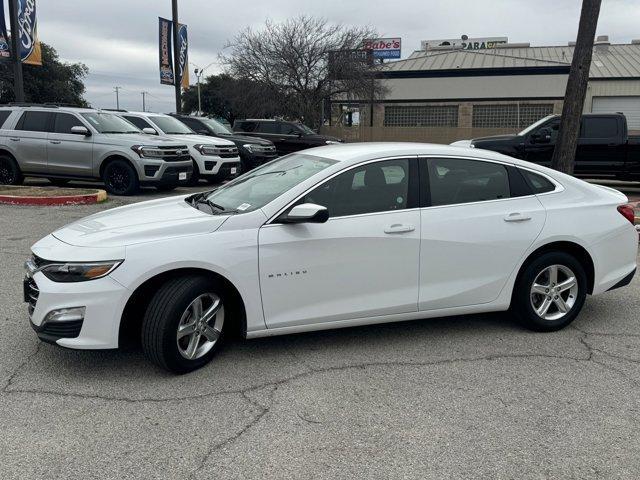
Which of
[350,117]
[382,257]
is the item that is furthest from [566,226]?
[350,117]

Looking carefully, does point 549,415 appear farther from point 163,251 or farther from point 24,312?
point 24,312

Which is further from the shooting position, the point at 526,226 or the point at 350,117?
the point at 350,117

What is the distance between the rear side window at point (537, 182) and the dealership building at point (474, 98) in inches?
1179

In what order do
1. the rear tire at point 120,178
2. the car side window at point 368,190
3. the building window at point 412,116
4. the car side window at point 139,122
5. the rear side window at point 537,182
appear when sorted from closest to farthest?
the car side window at point 368,190, the rear side window at point 537,182, the rear tire at point 120,178, the car side window at point 139,122, the building window at point 412,116

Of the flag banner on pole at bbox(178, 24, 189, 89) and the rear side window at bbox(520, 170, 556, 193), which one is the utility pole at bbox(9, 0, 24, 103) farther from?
the rear side window at bbox(520, 170, 556, 193)

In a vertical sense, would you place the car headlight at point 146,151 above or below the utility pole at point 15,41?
below

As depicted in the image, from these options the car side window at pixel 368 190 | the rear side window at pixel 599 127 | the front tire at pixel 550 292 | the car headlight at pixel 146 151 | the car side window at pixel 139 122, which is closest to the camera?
the car side window at pixel 368 190

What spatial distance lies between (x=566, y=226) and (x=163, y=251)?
10.2 feet

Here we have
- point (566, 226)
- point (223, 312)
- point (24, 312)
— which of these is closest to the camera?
point (223, 312)

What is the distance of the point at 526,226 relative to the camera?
455 centimetres

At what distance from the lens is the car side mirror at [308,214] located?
12.5 feet

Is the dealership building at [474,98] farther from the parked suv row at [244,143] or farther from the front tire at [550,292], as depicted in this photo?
the front tire at [550,292]

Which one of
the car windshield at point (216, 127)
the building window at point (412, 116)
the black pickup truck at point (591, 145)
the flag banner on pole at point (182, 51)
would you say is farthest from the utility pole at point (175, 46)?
the building window at point (412, 116)

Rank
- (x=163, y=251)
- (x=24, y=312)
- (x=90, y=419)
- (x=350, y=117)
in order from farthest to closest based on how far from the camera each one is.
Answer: (x=350, y=117) < (x=24, y=312) < (x=163, y=251) < (x=90, y=419)
